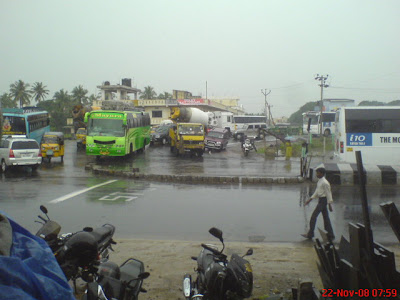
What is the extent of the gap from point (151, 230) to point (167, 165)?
13.4m

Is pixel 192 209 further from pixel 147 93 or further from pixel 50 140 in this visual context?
pixel 147 93

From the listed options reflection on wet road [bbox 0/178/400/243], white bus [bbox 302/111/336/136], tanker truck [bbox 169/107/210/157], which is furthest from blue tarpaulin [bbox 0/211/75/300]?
white bus [bbox 302/111/336/136]

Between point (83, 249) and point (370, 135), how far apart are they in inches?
728

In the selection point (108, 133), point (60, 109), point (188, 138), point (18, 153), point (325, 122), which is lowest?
point (18, 153)

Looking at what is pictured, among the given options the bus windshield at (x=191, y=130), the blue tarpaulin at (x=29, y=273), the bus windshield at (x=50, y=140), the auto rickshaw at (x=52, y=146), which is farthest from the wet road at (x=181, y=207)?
the bus windshield at (x=191, y=130)

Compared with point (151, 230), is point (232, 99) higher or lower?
higher

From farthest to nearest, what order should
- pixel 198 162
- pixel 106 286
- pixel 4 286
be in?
pixel 198 162, pixel 106 286, pixel 4 286

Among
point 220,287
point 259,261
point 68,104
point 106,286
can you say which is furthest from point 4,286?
point 68,104

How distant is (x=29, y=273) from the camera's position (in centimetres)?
151

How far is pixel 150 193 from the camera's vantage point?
47.1 feet

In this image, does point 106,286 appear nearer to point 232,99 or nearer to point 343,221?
point 343,221

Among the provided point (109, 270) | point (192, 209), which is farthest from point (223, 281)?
point (192, 209)

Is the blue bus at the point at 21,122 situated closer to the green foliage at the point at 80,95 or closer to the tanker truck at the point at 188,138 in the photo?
the tanker truck at the point at 188,138

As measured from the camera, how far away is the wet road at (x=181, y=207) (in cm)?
946
